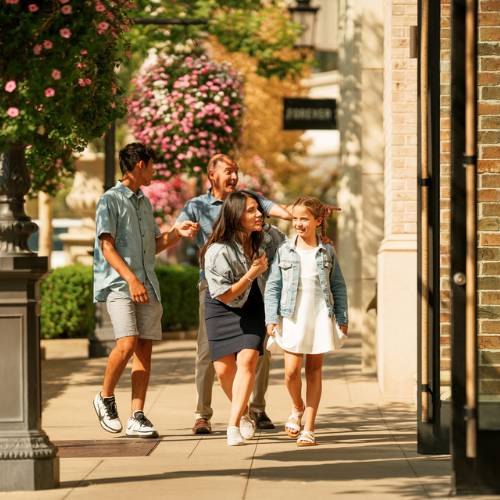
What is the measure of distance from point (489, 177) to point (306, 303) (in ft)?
4.95

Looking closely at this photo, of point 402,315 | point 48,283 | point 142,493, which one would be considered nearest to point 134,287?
point 142,493

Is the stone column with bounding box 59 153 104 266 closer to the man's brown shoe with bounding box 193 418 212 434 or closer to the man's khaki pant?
the man's khaki pant

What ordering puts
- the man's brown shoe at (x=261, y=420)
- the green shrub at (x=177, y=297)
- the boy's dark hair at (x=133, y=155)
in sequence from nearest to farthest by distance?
the boy's dark hair at (x=133, y=155)
the man's brown shoe at (x=261, y=420)
the green shrub at (x=177, y=297)

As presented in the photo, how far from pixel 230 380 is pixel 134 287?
3.03 ft

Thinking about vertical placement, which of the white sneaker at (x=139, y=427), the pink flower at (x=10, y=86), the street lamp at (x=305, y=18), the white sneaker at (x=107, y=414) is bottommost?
the white sneaker at (x=139, y=427)

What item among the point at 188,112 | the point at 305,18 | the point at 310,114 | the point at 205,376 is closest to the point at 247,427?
the point at 205,376

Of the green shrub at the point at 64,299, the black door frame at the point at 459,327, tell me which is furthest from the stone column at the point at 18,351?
the green shrub at the point at 64,299

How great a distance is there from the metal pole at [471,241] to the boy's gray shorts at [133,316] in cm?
261

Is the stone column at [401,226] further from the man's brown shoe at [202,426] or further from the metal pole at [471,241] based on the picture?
the metal pole at [471,241]

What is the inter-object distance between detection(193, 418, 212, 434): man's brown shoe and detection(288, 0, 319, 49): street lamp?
10.3 m

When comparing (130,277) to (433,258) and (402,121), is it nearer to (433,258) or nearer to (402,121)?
(433,258)

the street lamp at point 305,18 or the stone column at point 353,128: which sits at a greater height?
the street lamp at point 305,18

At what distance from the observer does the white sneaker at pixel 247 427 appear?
6277 mm

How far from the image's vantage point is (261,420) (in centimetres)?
696
